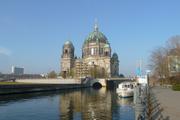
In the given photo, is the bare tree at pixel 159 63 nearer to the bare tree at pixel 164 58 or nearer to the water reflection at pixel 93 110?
the bare tree at pixel 164 58

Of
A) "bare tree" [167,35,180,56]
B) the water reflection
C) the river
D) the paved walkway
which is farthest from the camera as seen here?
"bare tree" [167,35,180,56]

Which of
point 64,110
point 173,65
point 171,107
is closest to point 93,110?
point 64,110

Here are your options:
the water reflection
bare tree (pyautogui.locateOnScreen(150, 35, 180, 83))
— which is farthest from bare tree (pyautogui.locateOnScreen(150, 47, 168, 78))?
the water reflection

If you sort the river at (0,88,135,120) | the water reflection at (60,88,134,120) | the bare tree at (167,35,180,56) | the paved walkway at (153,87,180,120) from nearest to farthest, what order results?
the paved walkway at (153,87,180,120), the river at (0,88,135,120), the water reflection at (60,88,134,120), the bare tree at (167,35,180,56)

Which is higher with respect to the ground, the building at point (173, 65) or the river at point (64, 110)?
the building at point (173, 65)

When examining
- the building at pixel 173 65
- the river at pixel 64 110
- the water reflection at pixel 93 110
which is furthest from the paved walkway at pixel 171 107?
the building at pixel 173 65

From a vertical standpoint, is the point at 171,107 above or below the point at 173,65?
below

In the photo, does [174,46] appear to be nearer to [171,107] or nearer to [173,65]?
[173,65]

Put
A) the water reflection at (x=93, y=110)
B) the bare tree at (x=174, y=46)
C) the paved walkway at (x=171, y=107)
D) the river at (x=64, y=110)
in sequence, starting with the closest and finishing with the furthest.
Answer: the paved walkway at (x=171, y=107) → the river at (x=64, y=110) → the water reflection at (x=93, y=110) → the bare tree at (x=174, y=46)

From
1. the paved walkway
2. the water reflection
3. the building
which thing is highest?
the building

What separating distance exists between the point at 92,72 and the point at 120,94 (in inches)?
4840

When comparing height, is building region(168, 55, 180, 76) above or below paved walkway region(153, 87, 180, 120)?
above

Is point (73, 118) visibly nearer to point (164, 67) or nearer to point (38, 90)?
point (38, 90)

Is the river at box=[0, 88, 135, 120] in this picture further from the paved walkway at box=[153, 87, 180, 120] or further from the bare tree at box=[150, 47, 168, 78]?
the bare tree at box=[150, 47, 168, 78]
